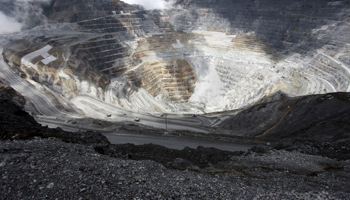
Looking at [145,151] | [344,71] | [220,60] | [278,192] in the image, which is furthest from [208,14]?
[278,192]

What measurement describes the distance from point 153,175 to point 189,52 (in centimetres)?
6144

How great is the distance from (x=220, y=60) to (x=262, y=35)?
14923mm

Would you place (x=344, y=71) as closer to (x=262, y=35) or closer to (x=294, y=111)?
(x=294, y=111)

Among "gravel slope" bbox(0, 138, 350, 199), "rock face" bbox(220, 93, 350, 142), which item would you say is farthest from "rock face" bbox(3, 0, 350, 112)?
"gravel slope" bbox(0, 138, 350, 199)

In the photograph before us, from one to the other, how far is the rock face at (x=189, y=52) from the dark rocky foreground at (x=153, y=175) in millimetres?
31308

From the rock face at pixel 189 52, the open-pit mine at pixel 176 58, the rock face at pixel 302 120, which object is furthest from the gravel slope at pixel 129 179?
the rock face at pixel 189 52

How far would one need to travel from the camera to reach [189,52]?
6875 centimetres

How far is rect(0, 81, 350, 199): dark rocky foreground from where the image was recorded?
8.91 metres

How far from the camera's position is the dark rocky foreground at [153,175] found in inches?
351

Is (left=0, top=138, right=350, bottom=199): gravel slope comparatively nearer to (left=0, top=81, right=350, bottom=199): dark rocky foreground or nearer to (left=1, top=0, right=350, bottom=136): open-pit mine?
(left=0, top=81, right=350, bottom=199): dark rocky foreground

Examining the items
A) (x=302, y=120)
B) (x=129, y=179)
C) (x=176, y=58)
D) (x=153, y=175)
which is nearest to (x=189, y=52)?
(x=176, y=58)

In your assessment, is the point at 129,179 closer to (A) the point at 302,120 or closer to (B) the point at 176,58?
(A) the point at 302,120

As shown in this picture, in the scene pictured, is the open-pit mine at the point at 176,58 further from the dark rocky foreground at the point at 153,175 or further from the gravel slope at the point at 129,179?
the gravel slope at the point at 129,179

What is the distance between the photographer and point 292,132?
2523cm
